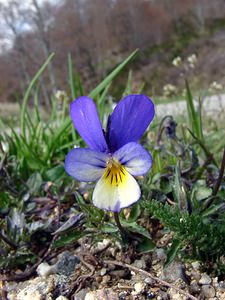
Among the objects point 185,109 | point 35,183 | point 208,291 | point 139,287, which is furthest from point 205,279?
point 185,109

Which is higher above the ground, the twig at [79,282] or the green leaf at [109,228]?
the green leaf at [109,228]

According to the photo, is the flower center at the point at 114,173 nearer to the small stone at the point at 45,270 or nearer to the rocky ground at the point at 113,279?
the rocky ground at the point at 113,279

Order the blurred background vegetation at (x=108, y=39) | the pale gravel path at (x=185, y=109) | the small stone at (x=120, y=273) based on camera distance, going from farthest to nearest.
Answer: the blurred background vegetation at (x=108, y=39) → the pale gravel path at (x=185, y=109) → the small stone at (x=120, y=273)

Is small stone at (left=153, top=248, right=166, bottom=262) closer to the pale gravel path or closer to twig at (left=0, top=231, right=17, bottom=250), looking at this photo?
twig at (left=0, top=231, right=17, bottom=250)

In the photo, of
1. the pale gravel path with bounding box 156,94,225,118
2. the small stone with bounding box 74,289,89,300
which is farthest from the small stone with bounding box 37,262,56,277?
the pale gravel path with bounding box 156,94,225,118

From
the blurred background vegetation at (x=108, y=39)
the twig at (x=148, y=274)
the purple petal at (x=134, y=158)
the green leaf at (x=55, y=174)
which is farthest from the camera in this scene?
the blurred background vegetation at (x=108, y=39)

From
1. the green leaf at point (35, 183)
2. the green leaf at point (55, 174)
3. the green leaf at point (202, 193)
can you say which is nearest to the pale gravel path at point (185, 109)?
the green leaf at point (55, 174)

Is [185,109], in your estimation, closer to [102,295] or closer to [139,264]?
[139,264]

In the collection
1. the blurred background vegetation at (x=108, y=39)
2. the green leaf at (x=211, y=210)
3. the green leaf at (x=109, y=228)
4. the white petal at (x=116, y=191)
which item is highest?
the white petal at (x=116, y=191)

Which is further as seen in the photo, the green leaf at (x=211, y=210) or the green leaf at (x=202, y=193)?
the green leaf at (x=202, y=193)
